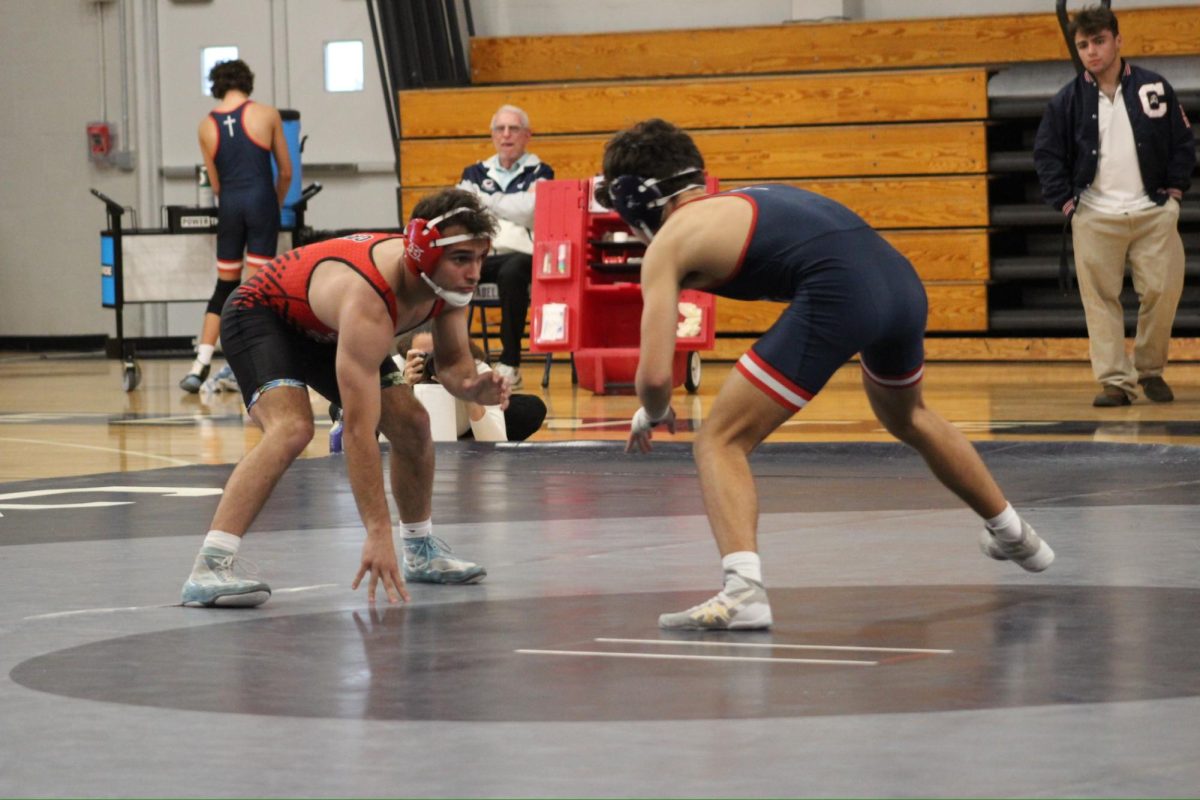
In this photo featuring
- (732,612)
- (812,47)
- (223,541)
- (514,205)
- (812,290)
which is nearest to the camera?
(732,612)

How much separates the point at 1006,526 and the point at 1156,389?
5.06 meters

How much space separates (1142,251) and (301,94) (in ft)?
26.4

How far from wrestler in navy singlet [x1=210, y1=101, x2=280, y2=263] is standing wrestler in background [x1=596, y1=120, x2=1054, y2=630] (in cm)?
705

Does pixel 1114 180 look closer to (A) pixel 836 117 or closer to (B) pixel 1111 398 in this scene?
(B) pixel 1111 398

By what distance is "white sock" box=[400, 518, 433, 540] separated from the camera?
407 cm

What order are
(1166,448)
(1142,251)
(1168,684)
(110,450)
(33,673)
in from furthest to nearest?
(1142,251), (110,450), (1166,448), (33,673), (1168,684)

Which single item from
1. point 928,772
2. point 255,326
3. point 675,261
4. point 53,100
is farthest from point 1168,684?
point 53,100

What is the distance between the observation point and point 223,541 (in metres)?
3.79

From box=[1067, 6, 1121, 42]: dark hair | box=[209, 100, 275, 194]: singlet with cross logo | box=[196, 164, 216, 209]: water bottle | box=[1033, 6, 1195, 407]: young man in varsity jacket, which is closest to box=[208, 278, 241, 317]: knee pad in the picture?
box=[209, 100, 275, 194]: singlet with cross logo

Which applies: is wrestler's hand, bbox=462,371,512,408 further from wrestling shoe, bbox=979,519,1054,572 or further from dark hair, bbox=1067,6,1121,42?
dark hair, bbox=1067,6,1121,42

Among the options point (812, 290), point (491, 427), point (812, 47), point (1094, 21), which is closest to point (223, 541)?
point (812, 290)

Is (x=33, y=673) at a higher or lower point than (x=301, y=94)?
lower

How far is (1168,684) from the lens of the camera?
278cm

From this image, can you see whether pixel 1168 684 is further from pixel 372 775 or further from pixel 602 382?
pixel 602 382
